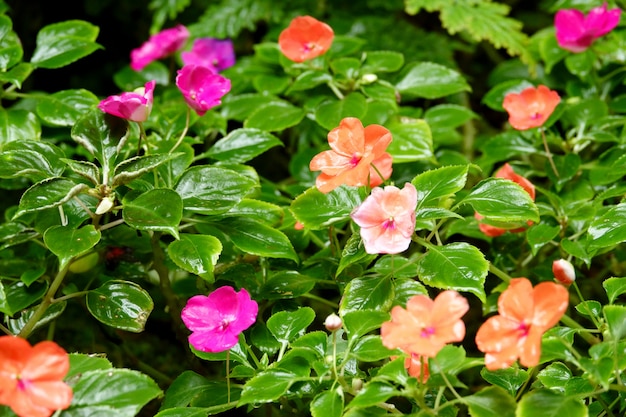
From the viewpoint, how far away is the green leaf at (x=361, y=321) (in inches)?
35.5

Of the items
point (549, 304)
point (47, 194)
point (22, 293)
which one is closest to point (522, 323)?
point (549, 304)

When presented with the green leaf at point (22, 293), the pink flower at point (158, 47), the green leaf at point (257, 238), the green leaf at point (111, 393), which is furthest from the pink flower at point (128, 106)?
the pink flower at point (158, 47)

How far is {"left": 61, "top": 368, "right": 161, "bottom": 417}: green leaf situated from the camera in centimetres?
79

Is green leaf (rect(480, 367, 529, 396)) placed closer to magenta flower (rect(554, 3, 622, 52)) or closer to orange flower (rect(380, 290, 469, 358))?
orange flower (rect(380, 290, 469, 358))

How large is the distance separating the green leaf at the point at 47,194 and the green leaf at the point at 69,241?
4cm

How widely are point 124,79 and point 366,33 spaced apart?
0.65m

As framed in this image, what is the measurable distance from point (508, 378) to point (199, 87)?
0.67 metres

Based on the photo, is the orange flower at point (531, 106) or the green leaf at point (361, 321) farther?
the orange flower at point (531, 106)

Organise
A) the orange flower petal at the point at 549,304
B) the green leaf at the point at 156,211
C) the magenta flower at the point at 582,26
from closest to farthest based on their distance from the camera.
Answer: the orange flower petal at the point at 549,304
the green leaf at the point at 156,211
the magenta flower at the point at 582,26

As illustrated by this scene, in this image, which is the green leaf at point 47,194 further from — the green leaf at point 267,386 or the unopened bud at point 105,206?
the green leaf at point 267,386

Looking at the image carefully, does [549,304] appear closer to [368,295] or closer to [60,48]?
[368,295]

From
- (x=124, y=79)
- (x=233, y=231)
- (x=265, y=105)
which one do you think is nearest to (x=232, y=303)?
(x=233, y=231)

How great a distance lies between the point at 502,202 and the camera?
1.00 meters

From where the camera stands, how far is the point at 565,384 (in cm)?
92
